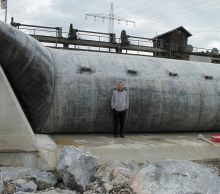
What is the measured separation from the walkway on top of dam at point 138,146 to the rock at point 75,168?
3.06 ft

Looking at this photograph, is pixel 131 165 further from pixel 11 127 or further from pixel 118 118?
pixel 11 127

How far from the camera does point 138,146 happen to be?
22.6ft

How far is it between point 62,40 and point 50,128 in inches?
792

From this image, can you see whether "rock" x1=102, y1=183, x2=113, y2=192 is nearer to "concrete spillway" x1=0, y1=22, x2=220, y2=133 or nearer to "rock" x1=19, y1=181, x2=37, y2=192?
"rock" x1=19, y1=181, x2=37, y2=192

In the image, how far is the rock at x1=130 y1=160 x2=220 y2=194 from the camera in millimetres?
4574

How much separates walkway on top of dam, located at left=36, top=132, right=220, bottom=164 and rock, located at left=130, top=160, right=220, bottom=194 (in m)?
1.50

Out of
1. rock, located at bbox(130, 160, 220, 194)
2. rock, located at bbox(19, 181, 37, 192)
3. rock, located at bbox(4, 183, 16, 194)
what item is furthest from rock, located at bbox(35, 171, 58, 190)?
rock, located at bbox(130, 160, 220, 194)

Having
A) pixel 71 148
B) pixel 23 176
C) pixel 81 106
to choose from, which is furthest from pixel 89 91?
pixel 23 176

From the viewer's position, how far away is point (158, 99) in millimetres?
8344

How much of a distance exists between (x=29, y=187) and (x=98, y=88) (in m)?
3.54

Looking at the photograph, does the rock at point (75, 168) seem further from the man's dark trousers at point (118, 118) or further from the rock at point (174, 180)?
the man's dark trousers at point (118, 118)

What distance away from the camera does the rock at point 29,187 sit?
4.74 m

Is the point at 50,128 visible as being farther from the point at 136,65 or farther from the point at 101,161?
the point at 136,65

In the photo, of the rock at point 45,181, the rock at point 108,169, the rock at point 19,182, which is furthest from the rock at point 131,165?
the rock at point 19,182
